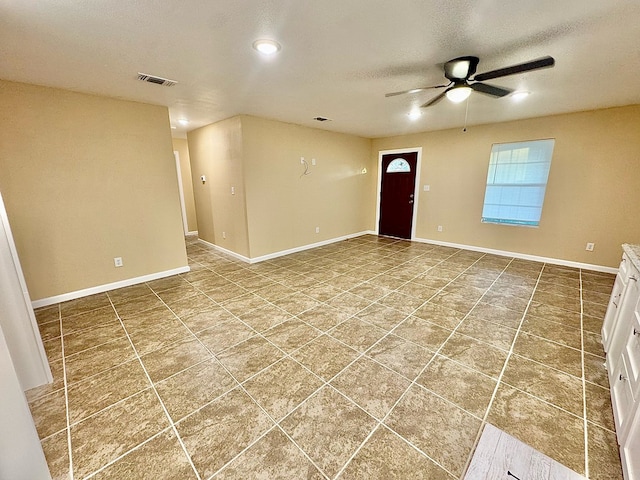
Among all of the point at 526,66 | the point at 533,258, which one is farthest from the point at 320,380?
the point at 533,258

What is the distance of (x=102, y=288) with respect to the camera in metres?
3.31

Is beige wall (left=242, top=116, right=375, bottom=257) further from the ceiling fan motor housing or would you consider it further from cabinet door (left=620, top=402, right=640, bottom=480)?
cabinet door (left=620, top=402, right=640, bottom=480)

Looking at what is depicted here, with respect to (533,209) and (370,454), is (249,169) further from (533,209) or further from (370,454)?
(533,209)

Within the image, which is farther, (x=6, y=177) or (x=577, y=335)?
(x=6, y=177)

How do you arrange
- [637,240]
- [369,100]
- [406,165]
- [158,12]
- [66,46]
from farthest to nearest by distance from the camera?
[406,165] → [637,240] → [369,100] → [66,46] → [158,12]

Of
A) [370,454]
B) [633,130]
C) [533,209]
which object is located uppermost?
[633,130]

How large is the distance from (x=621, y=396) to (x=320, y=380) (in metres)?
1.75

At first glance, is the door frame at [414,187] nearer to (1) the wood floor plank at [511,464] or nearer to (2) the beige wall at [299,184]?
(2) the beige wall at [299,184]

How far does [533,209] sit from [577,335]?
273 centimetres

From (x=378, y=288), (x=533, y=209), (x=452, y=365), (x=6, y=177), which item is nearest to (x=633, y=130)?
(x=533, y=209)

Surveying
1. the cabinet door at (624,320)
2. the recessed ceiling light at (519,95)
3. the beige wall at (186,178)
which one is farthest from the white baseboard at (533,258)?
the beige wall at (186,178)

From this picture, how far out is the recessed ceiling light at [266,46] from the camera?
1.89m

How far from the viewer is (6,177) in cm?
264

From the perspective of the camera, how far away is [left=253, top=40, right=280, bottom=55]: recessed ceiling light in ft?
6.21
